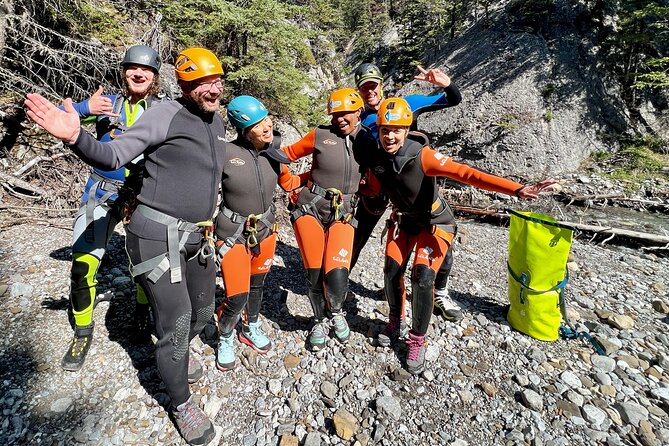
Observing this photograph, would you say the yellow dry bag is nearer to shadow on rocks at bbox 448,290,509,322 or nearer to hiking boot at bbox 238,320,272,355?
shadow on rocks at bbox 448,290,509,322

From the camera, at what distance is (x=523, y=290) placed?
185 inches

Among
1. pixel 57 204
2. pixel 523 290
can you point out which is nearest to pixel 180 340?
pixel 523 290

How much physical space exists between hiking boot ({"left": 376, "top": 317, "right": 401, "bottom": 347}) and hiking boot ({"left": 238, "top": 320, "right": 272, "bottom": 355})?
4.89 ft

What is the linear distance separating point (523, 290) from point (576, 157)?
16.1m

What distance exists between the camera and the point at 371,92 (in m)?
4.76

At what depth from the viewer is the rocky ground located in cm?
333

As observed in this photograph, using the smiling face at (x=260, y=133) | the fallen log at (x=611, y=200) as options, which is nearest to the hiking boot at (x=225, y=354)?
the smiling face at (x=260, y=133)

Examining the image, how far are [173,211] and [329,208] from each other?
2.02 metres

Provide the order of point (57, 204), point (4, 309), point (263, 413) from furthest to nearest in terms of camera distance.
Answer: point (57, 204), point (4, 309), point (263, 413)

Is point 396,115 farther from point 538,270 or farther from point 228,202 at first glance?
point 538,270

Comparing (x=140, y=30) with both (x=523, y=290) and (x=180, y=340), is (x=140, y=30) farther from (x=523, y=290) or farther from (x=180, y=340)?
(x=523, y=290)

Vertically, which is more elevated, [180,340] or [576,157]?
[180,340]

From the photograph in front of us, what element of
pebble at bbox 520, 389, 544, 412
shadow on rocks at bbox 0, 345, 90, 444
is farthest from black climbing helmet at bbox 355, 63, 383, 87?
shadow on rocks at bbox 0, 345, 90, 444

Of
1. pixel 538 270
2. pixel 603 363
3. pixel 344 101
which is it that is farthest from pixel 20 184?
pixel 603 363
